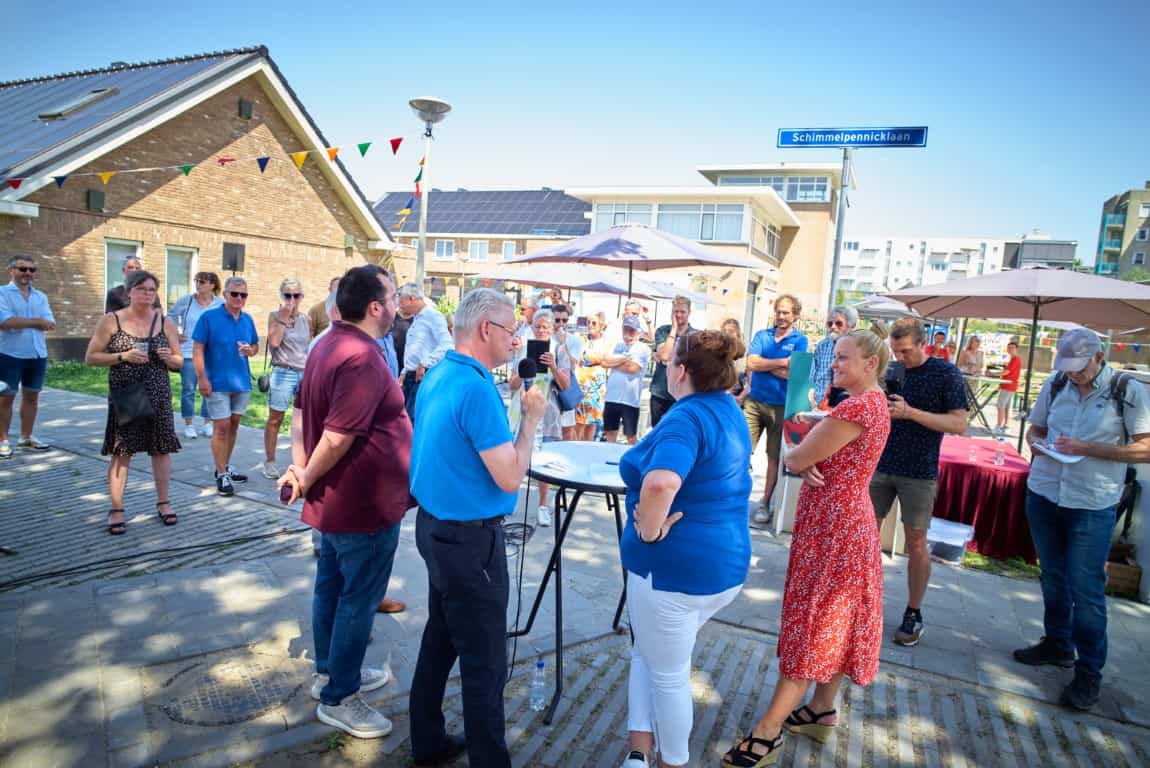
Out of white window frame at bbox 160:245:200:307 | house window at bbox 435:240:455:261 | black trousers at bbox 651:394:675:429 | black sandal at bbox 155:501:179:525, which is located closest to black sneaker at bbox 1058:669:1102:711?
black trousers at bbox 651:394:675:429

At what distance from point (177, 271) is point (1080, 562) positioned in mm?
17007

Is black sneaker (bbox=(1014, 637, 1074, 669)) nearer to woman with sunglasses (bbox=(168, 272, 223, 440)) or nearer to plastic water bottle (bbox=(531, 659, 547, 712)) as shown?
plastic water bottle (bbox=(531, 659, 547, 712))

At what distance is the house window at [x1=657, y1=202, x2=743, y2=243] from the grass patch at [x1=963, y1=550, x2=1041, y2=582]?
88.9 feet

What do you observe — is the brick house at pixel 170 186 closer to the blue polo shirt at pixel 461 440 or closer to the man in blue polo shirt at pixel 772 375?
the man in blue polo shirt at pixel 772 375

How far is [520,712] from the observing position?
3123 millimetres

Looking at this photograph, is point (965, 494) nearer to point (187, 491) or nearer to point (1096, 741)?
point (1096, 741)

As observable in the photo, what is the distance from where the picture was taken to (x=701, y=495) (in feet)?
7.64

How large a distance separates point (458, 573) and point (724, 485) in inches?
37.4

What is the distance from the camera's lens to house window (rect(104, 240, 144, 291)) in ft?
46.0

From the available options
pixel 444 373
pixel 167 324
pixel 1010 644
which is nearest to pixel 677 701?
pixel 444 373

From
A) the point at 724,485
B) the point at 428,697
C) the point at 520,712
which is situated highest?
the point at 724,485

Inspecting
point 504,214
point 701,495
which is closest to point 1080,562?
point 701,495

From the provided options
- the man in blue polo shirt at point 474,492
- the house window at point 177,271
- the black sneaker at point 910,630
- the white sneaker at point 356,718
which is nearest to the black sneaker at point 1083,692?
the black sneaker at point 910,630

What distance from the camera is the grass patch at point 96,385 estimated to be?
9.44m
